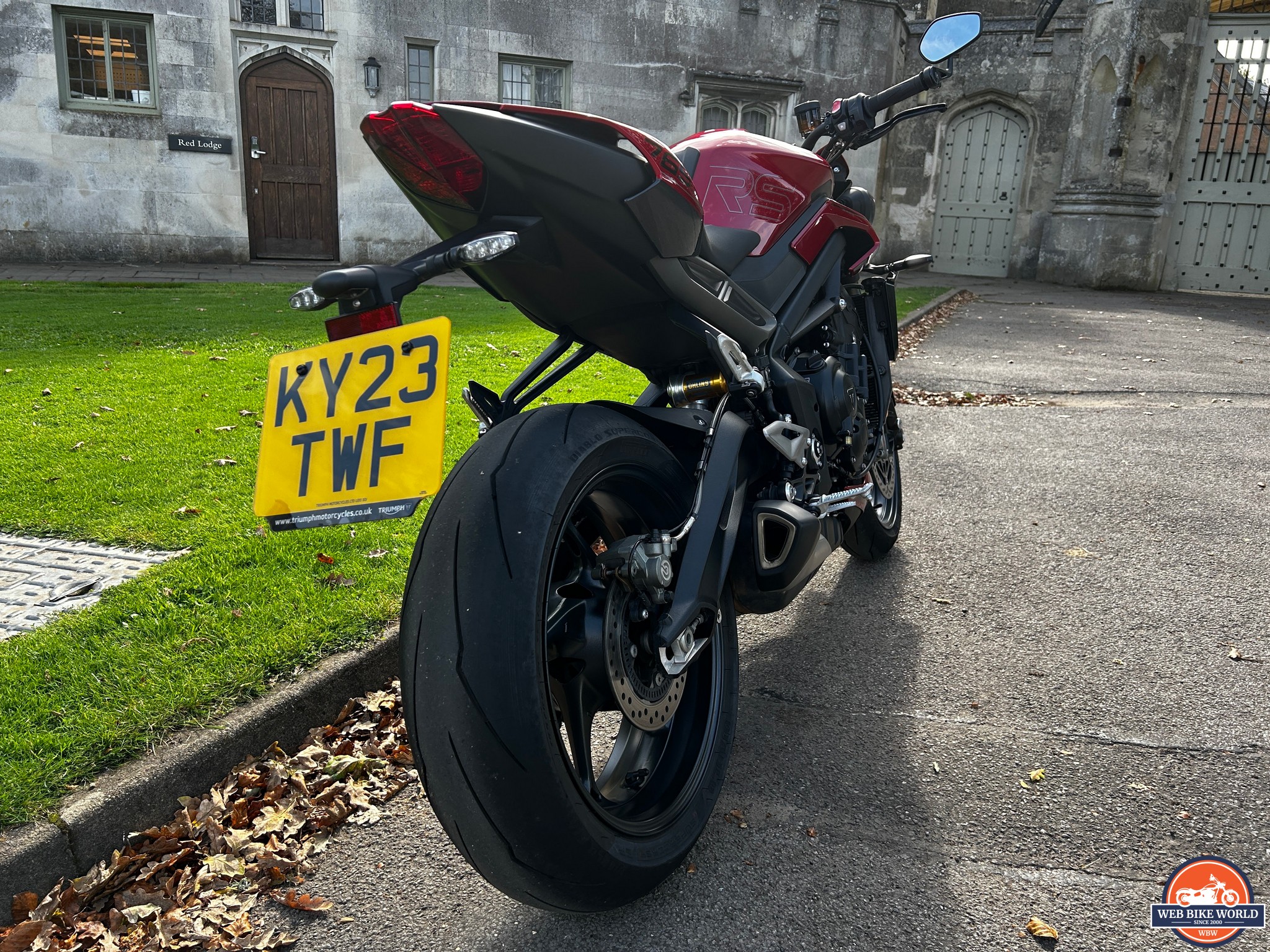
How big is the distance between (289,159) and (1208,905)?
1637 cm

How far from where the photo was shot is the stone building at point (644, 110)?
14352 millimetres

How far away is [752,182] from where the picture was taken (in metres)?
2.61

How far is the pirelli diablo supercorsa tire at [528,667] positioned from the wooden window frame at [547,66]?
15.6 m

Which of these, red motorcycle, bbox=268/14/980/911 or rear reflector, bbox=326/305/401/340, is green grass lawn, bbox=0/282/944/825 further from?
rear reflector, bbox=326/305/401/340

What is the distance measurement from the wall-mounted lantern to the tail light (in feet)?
49.4

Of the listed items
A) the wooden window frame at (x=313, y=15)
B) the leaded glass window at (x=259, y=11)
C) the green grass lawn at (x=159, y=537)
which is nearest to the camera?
the green grass lawn at (x=159, y=537)

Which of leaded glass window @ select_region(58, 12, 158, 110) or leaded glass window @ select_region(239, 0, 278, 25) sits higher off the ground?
leaded glass window @ select_region(239, 0, 278, 25)

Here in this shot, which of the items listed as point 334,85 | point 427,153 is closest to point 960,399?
point 427,153

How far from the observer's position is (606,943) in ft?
5.84

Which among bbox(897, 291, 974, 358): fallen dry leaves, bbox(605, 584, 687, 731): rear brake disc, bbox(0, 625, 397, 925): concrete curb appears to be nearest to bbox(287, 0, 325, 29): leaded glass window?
bbox(897, 291, 974, 358): fallen dry leaves

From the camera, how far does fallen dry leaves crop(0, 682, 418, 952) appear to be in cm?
180

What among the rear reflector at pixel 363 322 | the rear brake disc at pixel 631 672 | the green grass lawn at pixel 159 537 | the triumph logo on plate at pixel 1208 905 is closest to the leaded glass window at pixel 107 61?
the green grass lawn at pixel 159 537

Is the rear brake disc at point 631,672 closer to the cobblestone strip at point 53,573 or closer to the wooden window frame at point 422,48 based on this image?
the cobblestone strip at point 53,573

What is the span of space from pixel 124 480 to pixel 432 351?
3.17 m
